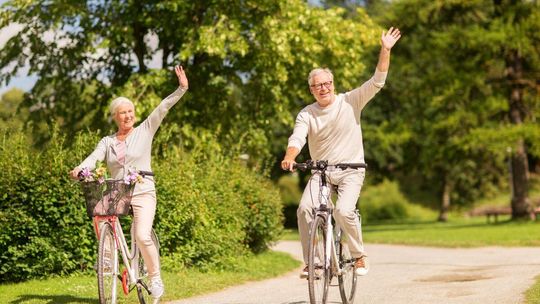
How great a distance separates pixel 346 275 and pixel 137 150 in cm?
238

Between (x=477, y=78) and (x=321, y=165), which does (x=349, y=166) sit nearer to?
(x=321, y=165)

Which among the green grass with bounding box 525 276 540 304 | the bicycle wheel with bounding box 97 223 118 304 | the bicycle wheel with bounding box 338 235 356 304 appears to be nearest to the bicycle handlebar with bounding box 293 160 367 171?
the bicycle wheel with bounding box 338 235 356 304

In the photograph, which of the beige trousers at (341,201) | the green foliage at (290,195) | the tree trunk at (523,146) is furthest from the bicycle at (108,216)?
the green foliage at (290,195)

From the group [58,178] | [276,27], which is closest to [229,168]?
[58,178]

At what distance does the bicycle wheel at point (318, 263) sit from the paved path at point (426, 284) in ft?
5.18

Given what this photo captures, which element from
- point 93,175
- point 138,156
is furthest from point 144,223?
point 93,175

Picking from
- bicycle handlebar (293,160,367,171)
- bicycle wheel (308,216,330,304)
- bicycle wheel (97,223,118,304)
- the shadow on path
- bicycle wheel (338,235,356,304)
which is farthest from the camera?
the shadow on path

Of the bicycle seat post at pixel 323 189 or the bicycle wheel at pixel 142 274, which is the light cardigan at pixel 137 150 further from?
the bicycle seat post at pixel 323 189

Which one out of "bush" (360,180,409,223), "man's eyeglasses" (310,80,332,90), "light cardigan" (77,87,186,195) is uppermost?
"man's eyeglasses" (310,80,332,90)

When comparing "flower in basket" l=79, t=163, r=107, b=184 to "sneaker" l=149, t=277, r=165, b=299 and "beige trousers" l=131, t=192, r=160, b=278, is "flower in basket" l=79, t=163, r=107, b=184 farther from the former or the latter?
"sneaker" l=149, t=277, r=165, b=299

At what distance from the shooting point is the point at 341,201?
26.9 feet

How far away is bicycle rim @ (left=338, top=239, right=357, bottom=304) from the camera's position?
8.50 meters

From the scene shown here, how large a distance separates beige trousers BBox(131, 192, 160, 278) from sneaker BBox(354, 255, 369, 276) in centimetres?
197

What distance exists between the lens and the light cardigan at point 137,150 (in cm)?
837
